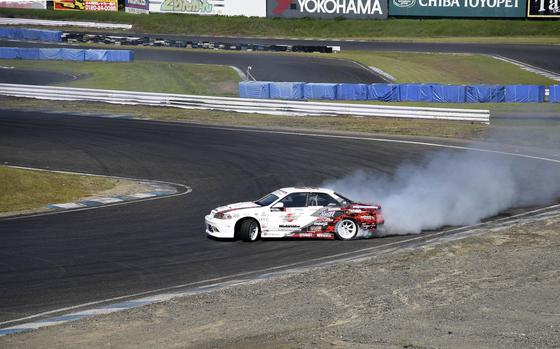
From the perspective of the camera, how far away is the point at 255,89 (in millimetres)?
48906

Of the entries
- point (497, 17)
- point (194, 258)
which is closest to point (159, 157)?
point (194, 258)

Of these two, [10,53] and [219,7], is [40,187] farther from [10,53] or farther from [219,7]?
[219,7]

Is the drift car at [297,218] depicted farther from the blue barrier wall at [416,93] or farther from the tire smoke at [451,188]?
the blue barrier wall at [416,93]

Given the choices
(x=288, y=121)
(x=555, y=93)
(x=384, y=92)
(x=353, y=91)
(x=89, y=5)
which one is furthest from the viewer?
(x=89, y=5)

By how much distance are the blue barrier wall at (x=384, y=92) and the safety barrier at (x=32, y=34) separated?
3513 cm

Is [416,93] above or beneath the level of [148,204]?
above

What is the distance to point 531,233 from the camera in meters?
21.4

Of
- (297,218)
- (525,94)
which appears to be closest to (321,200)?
(297,218)

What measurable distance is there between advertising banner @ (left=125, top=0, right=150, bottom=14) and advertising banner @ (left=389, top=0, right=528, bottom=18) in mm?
24370

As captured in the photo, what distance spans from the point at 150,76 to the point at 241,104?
1348 centimetres

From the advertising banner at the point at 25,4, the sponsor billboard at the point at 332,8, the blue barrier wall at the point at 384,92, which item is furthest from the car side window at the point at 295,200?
the advertising banner at the point at 25,4

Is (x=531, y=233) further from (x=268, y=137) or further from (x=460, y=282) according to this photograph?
(x=268, y=137)

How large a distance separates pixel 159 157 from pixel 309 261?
15.4 meters

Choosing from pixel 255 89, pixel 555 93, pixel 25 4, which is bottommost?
pixel 555 93
